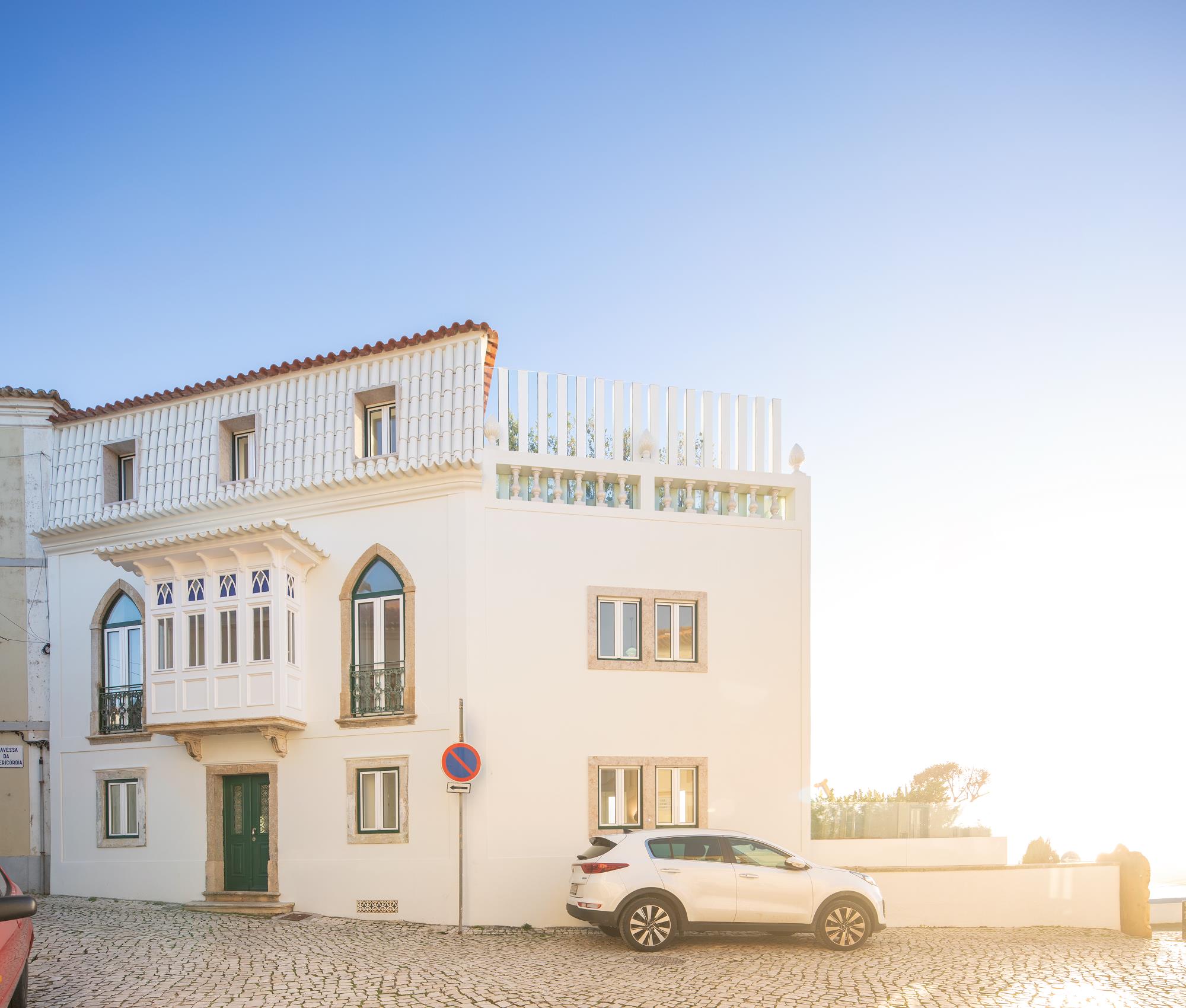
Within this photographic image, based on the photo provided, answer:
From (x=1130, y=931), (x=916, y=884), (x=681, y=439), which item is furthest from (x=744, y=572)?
(x=1130, y=931)

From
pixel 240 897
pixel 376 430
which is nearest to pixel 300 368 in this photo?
pixel 376 430

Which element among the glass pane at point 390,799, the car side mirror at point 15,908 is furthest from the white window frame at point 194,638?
the car side mirror at point 15,908

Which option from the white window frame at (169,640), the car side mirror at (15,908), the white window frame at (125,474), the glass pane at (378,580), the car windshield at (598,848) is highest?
the white window frame at (125,474)

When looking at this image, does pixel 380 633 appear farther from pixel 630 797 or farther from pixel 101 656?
pixel 101 656

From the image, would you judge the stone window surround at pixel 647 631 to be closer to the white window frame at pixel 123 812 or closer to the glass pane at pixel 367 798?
the glass pane at pixel 367 798

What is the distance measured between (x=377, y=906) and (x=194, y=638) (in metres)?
4.97

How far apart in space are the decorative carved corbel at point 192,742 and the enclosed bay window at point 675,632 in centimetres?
732

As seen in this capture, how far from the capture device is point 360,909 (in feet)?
53.7

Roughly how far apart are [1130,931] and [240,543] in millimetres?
15409

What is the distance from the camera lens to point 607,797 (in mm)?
16828

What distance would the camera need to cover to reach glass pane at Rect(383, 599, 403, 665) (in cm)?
1716

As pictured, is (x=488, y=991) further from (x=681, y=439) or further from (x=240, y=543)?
(x=681, y=439)

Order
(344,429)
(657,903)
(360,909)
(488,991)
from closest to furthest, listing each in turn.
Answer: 1. (488,991)
2. (657,903)
3. (360,909)
4. (344,429)

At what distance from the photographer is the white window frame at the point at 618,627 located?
56.6ft
